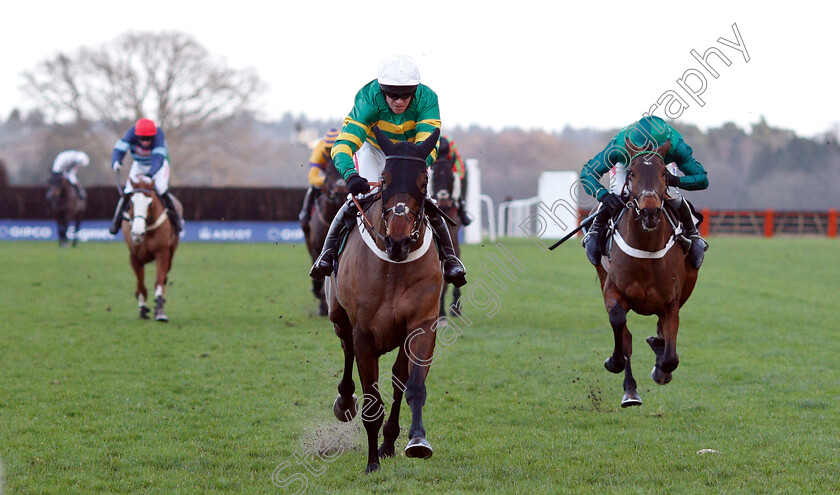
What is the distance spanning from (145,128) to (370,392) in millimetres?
8072

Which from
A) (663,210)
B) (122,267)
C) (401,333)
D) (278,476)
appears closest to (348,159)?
(401,333)

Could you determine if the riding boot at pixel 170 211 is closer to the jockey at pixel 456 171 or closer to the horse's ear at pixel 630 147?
the jockey at pixel 456 171

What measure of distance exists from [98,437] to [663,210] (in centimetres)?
448

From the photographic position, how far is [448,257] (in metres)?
5.88

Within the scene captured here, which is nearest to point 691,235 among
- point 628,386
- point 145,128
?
point 628,386

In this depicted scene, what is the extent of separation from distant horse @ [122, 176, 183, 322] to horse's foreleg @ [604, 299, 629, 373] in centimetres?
737

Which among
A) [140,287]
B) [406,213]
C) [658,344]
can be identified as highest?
[406,213]

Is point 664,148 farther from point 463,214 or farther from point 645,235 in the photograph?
point 463,214

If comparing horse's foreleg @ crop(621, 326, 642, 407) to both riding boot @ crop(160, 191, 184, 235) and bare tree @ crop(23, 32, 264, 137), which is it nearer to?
riding boot @ crop(160, 191, 184, 235)

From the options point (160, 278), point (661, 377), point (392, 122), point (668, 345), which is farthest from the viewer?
point (160, 278)

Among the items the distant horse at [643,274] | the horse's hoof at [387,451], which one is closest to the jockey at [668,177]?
the distant horse at [643,274]

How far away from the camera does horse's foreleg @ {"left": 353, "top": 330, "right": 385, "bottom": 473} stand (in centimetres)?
547

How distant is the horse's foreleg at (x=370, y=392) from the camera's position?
215 inches

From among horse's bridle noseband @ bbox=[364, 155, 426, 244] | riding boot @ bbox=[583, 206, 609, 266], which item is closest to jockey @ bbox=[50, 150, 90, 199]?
riding boot @ bbox=[583, 206, 609, 266]
